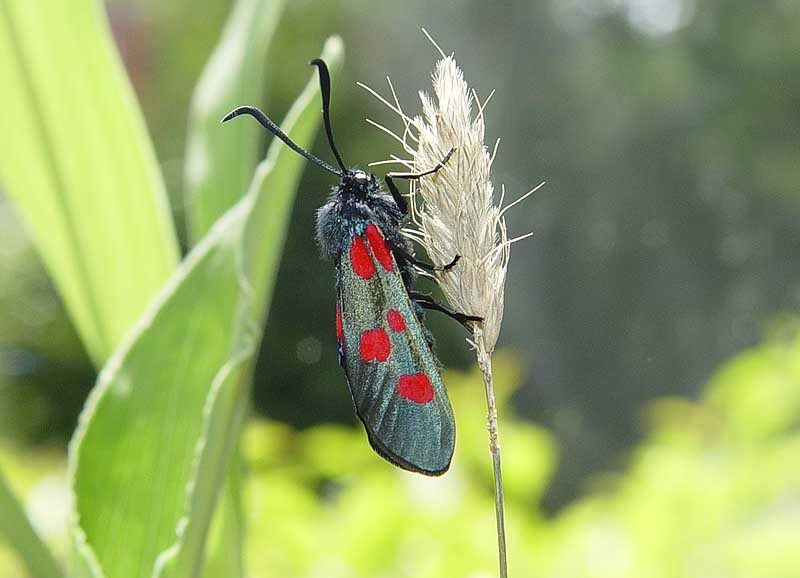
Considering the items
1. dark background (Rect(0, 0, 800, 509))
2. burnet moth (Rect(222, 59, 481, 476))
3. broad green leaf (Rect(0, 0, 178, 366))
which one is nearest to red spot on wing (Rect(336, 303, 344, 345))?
burnet moth (Rect(222, 59, 481, 476))

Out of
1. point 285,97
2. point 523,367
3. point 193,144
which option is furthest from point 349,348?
point 285,97

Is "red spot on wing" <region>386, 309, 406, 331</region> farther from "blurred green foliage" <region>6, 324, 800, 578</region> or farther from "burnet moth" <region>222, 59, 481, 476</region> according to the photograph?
"blurred green foliage" <region>6, 324, 800, 578</region>

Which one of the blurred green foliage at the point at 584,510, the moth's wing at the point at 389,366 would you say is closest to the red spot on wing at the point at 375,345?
the moth's wing at the point at 389,366

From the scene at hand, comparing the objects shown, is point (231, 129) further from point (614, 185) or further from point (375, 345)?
point (614, 185)

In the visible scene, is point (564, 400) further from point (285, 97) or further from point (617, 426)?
point (285, 97)

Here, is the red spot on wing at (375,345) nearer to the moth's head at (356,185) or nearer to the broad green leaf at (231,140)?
Result: the moth's head at (356,185)

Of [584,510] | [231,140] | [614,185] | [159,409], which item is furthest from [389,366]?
[614,185]
